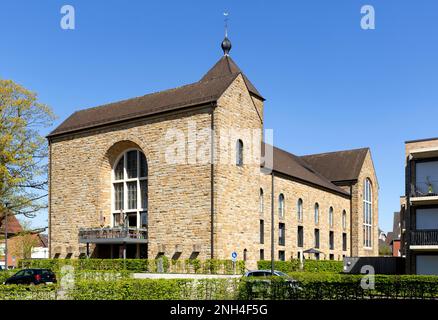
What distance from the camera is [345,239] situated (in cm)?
5753

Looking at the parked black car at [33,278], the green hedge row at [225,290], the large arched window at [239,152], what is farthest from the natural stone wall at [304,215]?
the parked black car at [33,278]

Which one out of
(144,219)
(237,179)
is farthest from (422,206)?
(144,219)

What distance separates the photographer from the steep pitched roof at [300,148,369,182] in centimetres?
5928

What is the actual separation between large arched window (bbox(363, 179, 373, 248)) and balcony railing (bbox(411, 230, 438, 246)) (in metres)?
28.1

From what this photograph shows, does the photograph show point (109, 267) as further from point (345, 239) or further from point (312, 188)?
point (345, 239)

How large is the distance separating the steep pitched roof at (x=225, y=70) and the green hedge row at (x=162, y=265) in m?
20.9

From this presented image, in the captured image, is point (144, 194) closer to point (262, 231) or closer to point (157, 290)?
point (262, 231)

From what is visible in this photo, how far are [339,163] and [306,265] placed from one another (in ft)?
67.9

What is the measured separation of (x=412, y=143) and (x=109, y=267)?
2098 cm

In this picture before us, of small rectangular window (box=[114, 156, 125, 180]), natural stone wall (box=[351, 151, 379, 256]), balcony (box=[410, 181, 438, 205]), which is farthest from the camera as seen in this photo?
natural stone wall (box=[351, 151, 379, 256])

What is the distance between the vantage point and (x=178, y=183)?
35.8 meters

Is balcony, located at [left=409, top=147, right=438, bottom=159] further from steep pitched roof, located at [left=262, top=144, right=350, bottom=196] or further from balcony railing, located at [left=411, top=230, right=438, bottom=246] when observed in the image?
steep pitched roof, located at [left=262, top=144, right=350, bottom=196]

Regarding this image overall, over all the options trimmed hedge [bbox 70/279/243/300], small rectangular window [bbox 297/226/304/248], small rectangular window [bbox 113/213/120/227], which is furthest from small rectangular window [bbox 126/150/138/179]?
trimmed hedge [bbox 70/279/243/300]

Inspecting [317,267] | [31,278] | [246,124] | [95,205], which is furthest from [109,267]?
[317,267]
